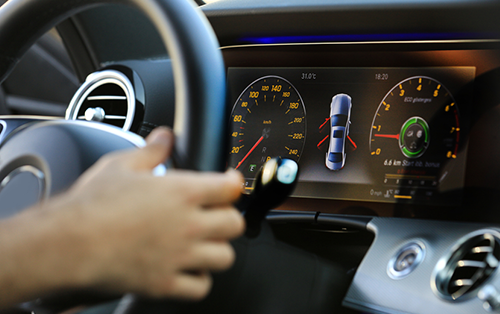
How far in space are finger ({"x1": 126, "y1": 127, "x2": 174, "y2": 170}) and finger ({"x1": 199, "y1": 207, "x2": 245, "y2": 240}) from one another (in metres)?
0.08

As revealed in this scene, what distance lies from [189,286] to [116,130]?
1.07 feet

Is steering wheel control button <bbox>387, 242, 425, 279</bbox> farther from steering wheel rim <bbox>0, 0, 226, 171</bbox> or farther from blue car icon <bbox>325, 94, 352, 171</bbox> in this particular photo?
steering wheel rim <bbox>0, 0, 226, 171</bbox>

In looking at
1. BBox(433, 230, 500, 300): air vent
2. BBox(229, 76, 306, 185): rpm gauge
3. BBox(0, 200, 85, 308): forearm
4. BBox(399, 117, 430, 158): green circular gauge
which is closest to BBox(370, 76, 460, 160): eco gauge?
BBox(399, 117, 430, 158): green circular gauge

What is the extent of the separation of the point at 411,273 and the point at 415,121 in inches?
18.8

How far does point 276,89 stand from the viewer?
133 centimetres

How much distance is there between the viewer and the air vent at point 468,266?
0.75 m

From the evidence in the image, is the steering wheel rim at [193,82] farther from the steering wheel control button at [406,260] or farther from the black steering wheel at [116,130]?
the steering wheel control button at [406,260]

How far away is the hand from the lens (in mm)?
367

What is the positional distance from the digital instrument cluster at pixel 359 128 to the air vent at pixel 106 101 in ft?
1.12

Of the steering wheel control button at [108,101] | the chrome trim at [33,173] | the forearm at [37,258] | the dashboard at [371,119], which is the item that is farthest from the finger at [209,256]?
the steering wheel control button at [108,101]

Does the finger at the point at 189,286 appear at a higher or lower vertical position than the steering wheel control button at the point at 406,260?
higher

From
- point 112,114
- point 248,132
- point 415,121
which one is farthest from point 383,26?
point 112,114

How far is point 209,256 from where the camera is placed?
1.29ft

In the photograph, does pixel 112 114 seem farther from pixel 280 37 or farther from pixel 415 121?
pixel 415 121
